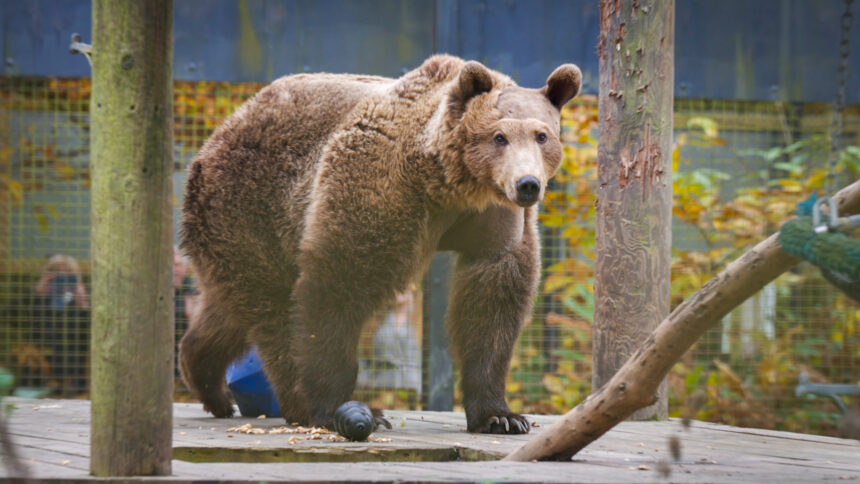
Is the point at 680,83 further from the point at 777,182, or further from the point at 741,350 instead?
the point at 741,350

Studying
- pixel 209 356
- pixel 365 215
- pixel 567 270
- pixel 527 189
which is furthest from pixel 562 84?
pixel 567 270

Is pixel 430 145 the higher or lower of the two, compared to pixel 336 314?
higher

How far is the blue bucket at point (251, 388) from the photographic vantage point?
16.1 ft

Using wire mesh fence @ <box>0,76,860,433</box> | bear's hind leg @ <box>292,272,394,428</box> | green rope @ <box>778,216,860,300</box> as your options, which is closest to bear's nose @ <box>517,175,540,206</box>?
bear's hind leg @ <box>292,272,394,428</box>

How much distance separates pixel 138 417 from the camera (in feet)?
8.31

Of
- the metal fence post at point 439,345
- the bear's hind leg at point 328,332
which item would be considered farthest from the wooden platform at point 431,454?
the metal fence post at point 439,345

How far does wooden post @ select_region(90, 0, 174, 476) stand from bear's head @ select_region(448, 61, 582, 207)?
5.60ft

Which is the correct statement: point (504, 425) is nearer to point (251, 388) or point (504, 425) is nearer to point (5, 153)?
point (251, 388)

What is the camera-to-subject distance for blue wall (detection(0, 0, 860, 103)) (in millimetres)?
6363

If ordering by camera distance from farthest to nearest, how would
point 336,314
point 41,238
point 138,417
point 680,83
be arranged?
point 41,238, point 680,83, point 336,314, point 138,417

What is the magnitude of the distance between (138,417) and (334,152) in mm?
1949

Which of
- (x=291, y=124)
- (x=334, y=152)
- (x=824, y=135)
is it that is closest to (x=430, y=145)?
(x=334, y=152)

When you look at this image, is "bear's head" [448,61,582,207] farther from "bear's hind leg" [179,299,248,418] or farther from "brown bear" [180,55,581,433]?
"bear's hind leg" [179,299,248,418]

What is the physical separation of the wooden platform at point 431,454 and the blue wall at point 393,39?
257 cm
